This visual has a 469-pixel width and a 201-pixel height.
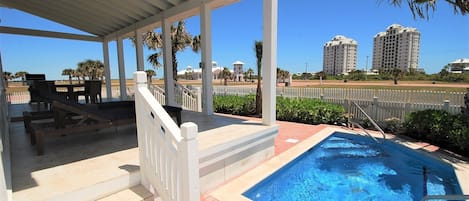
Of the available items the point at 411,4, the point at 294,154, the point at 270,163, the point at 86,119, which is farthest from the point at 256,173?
the point at 411,4

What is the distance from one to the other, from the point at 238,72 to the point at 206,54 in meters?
64.9

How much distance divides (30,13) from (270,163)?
8.39 metres

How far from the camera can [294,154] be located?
5.20m

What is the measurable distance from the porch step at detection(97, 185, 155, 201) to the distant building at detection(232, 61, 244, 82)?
62541 mm

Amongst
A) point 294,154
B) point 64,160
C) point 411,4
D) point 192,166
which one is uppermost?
point 411,4

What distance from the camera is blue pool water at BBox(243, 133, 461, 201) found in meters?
4.05

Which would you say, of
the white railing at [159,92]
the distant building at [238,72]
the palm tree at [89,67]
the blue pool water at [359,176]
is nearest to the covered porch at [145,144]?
the blue pool water at [359,176]

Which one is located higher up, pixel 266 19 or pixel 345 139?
pixel 266 19

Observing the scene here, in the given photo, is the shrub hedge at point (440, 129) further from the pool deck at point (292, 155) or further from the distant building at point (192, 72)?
the distant building at point (192, 72)

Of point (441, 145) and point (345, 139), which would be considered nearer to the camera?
point (441, 145)

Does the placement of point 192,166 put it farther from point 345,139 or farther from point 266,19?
point 345,139

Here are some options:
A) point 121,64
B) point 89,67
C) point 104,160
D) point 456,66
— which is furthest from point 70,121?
point 456,66

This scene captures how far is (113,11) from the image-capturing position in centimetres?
670

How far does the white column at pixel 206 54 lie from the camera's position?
571 cm
